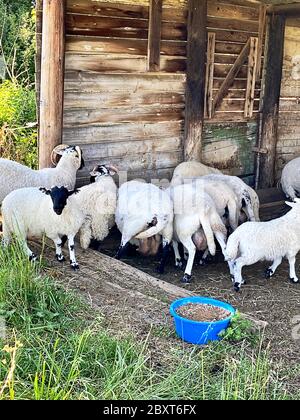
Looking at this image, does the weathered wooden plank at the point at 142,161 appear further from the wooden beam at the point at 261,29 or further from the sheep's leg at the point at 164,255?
the wooden beam at the point at 261,29

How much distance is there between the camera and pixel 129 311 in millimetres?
5293

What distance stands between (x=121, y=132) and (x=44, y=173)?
60.4 inches

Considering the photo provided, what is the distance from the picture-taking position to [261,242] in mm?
6582

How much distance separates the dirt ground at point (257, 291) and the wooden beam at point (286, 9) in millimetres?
4581

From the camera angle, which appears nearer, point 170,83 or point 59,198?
point 59,198

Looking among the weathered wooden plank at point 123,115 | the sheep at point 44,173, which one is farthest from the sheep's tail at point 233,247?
the weathered wooden plank at point 123,115

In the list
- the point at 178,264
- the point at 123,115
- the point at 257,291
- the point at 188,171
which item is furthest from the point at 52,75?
the point at 257,291

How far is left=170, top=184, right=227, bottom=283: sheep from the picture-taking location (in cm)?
701

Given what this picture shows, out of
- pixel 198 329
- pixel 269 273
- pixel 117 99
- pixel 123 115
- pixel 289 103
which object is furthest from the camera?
pixel 289 103

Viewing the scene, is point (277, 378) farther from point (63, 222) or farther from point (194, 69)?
point (194, 69)

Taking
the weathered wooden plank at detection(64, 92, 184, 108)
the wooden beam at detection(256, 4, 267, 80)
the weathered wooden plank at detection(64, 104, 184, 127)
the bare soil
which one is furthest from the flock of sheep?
the wooden beam at detection(256, 4, 267, 80)

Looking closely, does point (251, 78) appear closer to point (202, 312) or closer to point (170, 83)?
point (170, 83)
